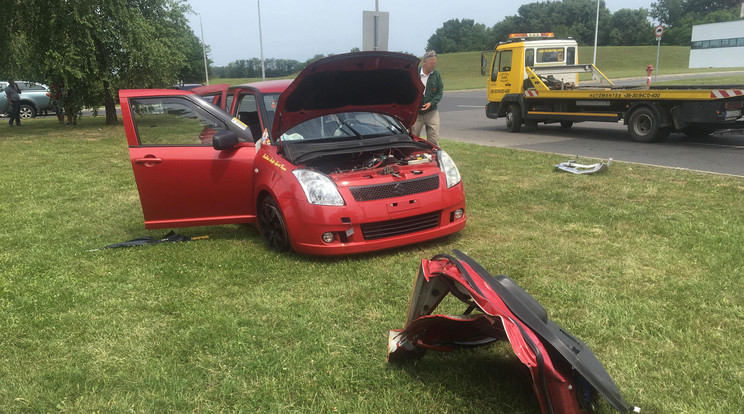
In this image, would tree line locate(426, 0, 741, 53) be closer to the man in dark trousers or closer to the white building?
the white building

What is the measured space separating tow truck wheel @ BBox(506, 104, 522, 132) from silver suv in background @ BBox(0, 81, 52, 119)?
2119cm

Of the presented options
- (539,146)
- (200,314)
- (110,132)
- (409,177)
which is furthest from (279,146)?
(110,132)

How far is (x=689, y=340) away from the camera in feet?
9.91

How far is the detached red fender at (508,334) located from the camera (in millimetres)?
1999

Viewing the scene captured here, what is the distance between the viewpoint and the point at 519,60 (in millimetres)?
13953

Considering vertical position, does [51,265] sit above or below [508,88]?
below

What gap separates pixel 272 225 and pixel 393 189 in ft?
4.04

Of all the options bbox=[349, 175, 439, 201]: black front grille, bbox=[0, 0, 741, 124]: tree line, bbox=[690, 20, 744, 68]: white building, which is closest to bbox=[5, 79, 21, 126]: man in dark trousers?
bbox=[0, 0, 741, 124]: tree line

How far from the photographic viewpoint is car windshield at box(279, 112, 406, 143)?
5242 mm

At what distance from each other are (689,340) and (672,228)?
237 cm

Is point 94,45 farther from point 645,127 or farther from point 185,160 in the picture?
point 645,127

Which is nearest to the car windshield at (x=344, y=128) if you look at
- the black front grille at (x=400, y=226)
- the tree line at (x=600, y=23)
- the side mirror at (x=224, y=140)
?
the side mirror at (x=224, y=140)

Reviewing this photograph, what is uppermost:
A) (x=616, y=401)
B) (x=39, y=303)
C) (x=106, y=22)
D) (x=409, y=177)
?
(x=106, y=22)

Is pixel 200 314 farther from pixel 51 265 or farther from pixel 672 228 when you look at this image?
pixel 672 228
